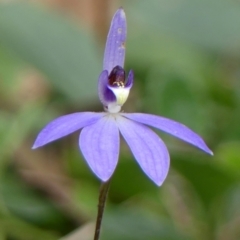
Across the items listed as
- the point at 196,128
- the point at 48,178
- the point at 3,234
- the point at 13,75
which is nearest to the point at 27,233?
the point at 3,234

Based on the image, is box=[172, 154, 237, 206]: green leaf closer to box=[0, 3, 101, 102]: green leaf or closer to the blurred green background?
the blurred green background

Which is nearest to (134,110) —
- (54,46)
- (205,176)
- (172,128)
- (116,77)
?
(54,46)

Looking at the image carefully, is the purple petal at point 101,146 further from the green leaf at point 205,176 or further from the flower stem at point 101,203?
the green leaf at point 205,176

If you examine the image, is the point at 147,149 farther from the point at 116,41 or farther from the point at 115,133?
the point at 116,41

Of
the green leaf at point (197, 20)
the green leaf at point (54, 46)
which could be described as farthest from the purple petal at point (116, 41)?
the green leaf at point (197, 20)

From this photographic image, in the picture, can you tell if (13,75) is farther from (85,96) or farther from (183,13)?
(183,13)
